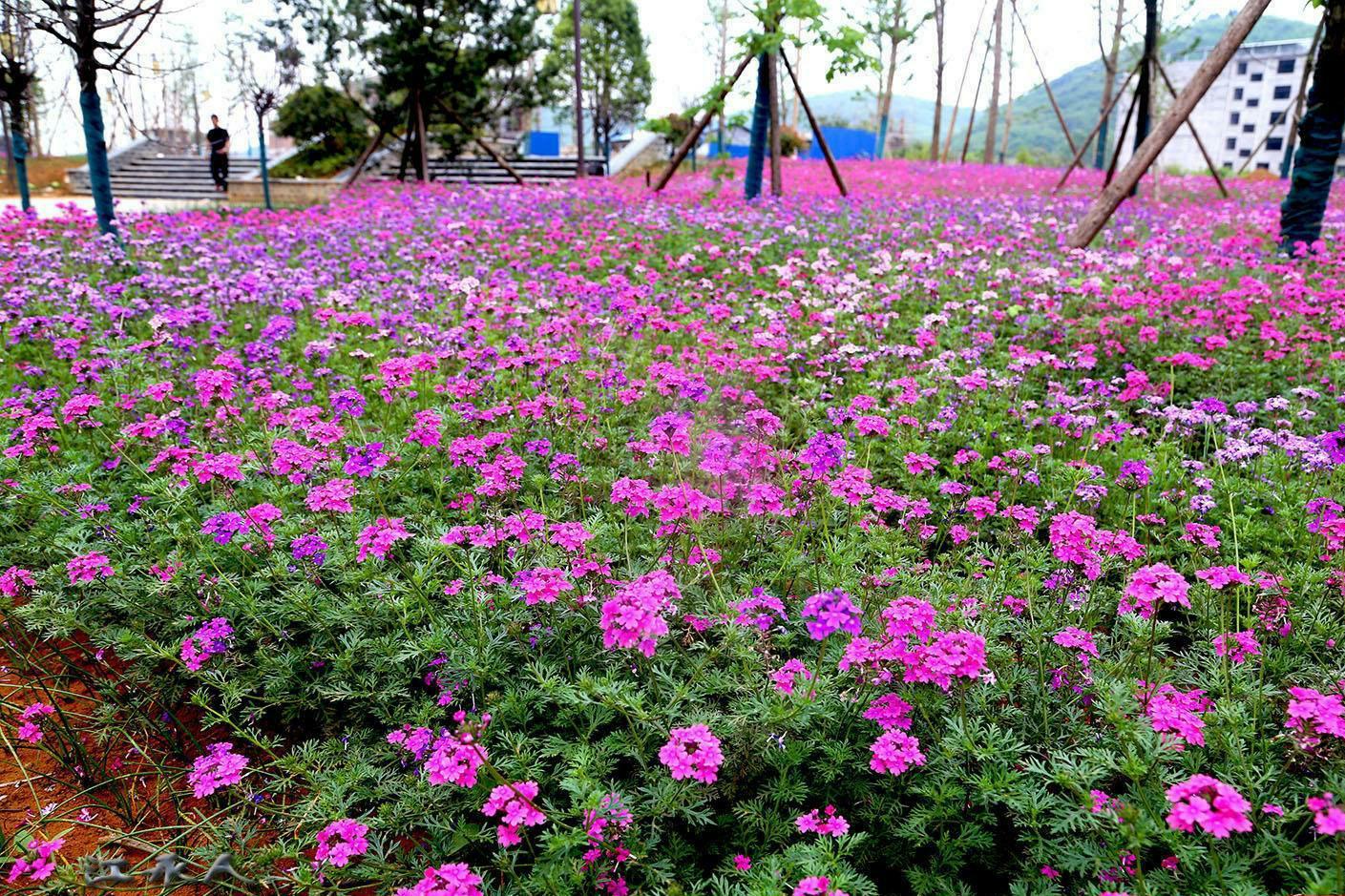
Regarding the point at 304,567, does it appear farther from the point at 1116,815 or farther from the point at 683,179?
the point at 683,179

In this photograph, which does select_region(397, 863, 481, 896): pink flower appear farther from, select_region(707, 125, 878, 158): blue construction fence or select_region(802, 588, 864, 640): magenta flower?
select_region(707, 125, 878, 158): blue construction fence

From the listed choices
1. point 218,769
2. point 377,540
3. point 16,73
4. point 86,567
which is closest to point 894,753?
point 377,540

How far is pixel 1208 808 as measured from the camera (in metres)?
1.83

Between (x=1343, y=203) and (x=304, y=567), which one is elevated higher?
(x=1343, y=203)

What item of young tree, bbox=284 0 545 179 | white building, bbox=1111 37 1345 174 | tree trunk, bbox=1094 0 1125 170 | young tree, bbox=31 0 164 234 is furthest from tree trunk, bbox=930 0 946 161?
white building, bbox=1111 37 1345 174

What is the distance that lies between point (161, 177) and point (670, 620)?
29.9 metres

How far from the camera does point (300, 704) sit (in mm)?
3092

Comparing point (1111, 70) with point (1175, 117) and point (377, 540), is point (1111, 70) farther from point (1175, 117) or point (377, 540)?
point (377, 540)

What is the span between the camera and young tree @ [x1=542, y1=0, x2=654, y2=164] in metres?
34.4

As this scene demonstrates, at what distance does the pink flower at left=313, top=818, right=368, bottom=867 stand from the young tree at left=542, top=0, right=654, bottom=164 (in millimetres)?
34631

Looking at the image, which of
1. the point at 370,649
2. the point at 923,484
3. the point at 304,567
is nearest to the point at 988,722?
the point at 923,484

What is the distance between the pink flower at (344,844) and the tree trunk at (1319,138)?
11.0 meters

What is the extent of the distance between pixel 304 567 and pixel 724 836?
7.23 feet

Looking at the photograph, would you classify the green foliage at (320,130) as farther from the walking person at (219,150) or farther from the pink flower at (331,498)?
the pink flower at (331,498)
